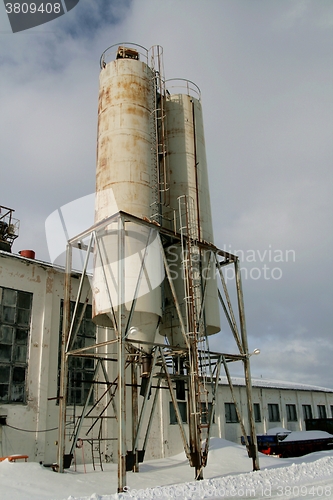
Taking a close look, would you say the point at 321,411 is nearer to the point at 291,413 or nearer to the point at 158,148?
the point at 291,413

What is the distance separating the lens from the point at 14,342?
1727cm

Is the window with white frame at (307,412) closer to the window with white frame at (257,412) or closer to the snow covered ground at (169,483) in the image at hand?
the window with white frame at (257,412)

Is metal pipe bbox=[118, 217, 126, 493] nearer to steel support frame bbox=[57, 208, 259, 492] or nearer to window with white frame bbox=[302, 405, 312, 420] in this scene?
steel support frame bbox=[57, 208, 259, 492]

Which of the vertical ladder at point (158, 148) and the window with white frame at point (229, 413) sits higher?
the vertical ladder at point (158, 148)

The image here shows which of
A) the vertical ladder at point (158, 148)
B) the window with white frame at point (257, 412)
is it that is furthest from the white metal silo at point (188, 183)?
the window with white frame at point (257, 412)

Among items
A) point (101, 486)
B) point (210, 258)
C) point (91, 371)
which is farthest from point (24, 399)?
point (210, 258)

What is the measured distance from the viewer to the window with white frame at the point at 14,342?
54.6 ft

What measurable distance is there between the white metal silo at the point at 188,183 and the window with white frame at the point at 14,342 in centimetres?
545

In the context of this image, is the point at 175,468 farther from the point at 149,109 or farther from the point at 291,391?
the point at 291,391

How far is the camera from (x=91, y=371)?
755 inches

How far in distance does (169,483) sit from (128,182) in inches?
388

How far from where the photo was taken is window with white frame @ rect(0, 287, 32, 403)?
54.6 ft

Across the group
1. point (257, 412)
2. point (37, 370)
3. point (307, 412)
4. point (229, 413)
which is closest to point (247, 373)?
point (37, 370)

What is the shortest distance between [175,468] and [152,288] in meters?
7.29
